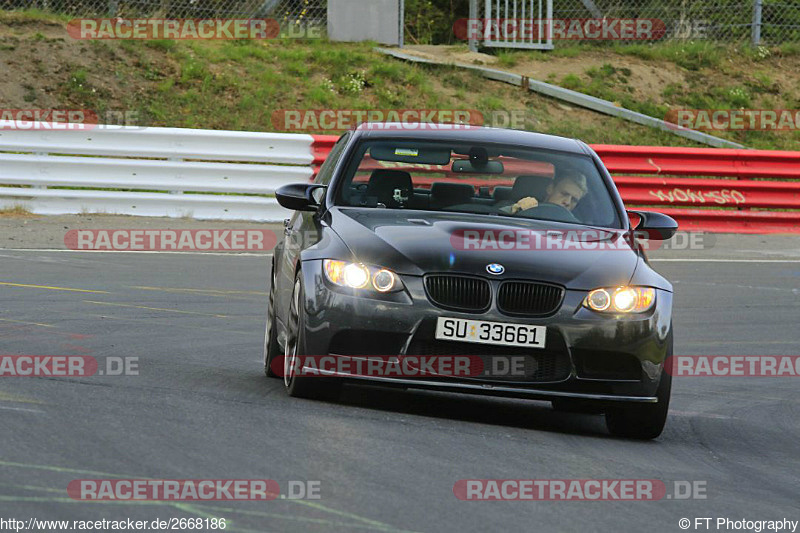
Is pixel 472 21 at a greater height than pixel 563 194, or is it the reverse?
pixel 472 21

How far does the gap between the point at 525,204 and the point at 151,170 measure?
33.1ft

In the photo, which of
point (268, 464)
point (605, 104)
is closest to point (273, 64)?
point (605, 104)

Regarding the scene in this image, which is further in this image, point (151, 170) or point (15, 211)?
point (151, 170)

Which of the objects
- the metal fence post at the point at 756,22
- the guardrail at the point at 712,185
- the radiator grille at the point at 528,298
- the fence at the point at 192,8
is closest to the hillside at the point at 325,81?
the fence at the point at 192,8

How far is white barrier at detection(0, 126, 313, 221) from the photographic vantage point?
1719 cm

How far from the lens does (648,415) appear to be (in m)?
7.05

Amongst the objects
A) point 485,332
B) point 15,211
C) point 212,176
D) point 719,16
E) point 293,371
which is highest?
point 719,16

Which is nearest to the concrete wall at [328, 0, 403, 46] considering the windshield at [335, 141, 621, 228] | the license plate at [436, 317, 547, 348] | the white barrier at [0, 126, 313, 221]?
the white barrier at [0, 126, 313, 221]

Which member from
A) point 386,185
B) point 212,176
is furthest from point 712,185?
point 386,185

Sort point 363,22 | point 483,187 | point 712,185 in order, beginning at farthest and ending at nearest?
point 363,22, point 712,185, point 483,187

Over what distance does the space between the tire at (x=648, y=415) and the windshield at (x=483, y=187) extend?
1.31 m

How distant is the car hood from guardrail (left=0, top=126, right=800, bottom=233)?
9.96 meters

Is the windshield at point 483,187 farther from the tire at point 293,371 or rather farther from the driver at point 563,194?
the tire at point 293,371

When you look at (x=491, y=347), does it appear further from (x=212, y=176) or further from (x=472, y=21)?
(x=472, y=21)
